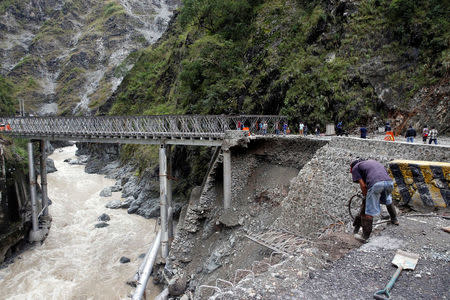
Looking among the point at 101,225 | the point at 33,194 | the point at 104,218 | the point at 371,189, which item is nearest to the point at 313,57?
the point at 371,189

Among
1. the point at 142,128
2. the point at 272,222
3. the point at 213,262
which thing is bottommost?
the point at 213,262

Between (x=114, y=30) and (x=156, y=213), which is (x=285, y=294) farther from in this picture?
(x=114, y=30)

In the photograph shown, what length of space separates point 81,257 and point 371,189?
18.6 m

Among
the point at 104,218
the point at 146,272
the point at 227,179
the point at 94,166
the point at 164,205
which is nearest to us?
the point at 146,272

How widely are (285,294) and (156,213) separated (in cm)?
2069

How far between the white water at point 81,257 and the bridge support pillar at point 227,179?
5.93 meters

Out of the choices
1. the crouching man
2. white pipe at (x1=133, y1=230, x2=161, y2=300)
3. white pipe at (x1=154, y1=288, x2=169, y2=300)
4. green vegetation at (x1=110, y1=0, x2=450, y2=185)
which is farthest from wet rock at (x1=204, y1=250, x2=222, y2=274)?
green vegetation at (x1=110, y1=0, x2=450, y2=185)

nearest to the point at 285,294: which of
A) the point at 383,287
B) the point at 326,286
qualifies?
the point at 326,286

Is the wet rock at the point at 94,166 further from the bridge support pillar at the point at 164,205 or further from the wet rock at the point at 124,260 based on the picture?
the bridge support pillar at the point at 164,205

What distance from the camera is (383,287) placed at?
11.0ft

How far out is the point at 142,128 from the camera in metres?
17.5

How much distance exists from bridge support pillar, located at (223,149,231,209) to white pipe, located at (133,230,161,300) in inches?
192

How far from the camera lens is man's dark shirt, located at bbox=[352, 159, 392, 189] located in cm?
466

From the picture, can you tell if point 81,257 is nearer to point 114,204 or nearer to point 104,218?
point 104,218
